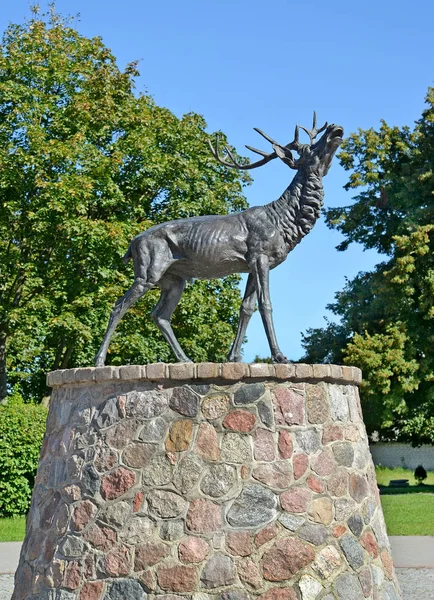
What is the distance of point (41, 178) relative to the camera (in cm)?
2259

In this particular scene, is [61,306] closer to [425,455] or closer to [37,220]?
[37,220]

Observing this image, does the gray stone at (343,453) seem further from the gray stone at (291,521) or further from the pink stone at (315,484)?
the gray stone at (291,521)

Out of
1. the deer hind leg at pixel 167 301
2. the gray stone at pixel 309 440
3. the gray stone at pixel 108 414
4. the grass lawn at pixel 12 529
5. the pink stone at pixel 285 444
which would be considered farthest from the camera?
the grass lawn at pixel 12 529

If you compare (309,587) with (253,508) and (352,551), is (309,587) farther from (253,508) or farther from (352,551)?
(253,508)

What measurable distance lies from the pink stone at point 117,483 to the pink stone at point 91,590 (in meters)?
0.67

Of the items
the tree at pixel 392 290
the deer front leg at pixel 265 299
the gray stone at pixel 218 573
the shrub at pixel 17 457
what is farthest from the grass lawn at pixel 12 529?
the tree at pixel 392 290

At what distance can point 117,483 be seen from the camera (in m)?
7.58

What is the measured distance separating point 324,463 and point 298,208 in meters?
2.40

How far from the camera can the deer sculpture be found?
8.48 m

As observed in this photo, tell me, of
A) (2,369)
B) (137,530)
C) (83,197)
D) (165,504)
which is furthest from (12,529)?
(165,504)

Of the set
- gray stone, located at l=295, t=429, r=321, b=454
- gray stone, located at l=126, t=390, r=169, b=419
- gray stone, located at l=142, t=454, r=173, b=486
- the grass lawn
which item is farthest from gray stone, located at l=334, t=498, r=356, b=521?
Answer: the grass lawn

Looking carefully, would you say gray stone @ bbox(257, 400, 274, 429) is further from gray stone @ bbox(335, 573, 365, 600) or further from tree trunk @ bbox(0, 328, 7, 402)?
tree trunk @ bbox(0, 328, 7, 402)

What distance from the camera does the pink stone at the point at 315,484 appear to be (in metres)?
7.62

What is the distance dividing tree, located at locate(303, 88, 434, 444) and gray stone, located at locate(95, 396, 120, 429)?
18145 mm
